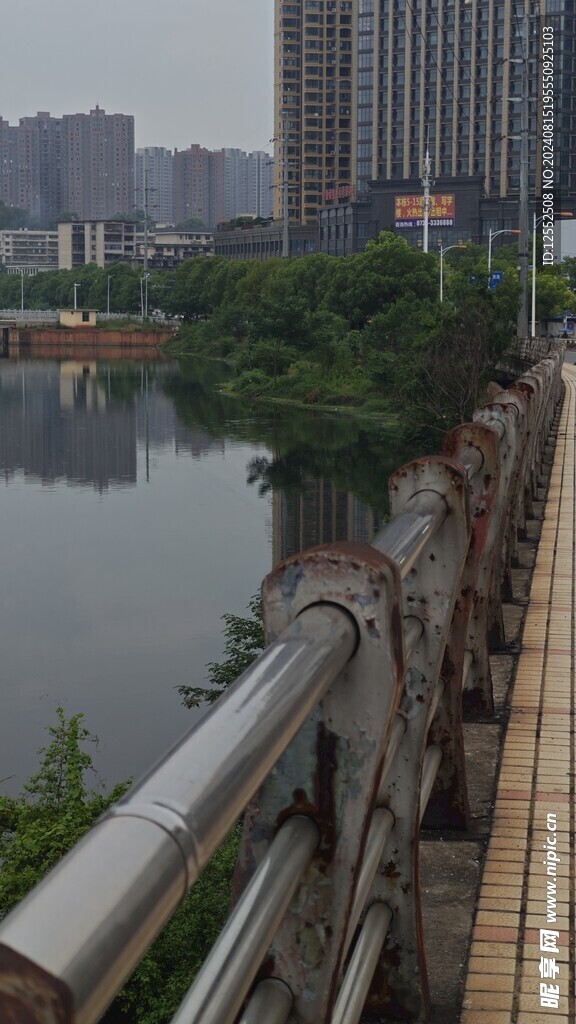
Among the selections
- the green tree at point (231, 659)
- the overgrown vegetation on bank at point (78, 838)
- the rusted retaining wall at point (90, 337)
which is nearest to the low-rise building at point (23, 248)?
the rusted retaining wall at point (90, 337)

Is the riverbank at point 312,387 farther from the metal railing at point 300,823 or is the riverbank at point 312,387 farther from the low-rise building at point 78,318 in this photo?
the low-rise building at point 78,318

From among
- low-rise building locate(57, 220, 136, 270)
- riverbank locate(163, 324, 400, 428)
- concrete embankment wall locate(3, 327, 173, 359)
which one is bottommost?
riverbank locate(163, 324, 400, 428)

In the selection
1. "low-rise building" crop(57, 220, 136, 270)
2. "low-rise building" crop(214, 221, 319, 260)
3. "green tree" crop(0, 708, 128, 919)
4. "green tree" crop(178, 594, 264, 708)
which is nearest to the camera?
"green tree" crop(0, 708, 128, 919)

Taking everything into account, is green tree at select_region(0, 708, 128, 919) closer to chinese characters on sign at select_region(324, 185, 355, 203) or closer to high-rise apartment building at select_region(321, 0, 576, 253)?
high-rise apartment building at select_region(321, 0, 576, 253)

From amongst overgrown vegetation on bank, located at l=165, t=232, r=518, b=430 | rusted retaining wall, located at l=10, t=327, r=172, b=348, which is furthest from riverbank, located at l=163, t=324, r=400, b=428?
rusted retaining wall, located at l=10, t=327, r=172, b=348

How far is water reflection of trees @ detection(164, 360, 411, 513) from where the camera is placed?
34938mm

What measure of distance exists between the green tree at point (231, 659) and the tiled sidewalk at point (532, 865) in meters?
10.2

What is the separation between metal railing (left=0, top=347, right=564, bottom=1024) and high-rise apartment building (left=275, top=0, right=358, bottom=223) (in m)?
127

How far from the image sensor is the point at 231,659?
56.5 feet

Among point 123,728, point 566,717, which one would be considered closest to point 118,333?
point 123,728

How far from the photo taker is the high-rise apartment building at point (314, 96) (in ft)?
422

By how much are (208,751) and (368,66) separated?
120704 mm

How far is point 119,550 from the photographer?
2623 centimetres

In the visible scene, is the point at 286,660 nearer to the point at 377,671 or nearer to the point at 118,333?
the point at 377,671
